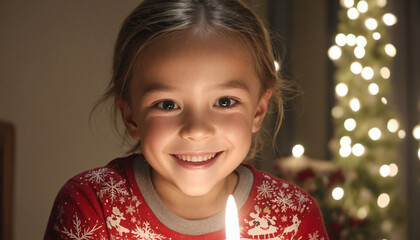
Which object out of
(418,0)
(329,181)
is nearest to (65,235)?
(329,181)

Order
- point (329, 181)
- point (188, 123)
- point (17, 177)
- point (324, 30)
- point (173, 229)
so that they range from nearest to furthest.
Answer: point (188, 123) → point (173, 229) → point (17, 177) → point (329, 181) → point (324, 30)

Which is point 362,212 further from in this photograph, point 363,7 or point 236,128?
point 236,128

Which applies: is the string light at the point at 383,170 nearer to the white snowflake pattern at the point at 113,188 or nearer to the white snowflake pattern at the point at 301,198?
the white snowflake pattern at the point at 301,198

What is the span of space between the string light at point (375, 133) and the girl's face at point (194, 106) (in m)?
1.87

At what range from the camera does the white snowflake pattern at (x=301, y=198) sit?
3.54 ft

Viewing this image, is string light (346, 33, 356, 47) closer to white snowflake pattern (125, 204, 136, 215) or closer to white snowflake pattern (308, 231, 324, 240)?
white snowflake pattern (308, 231, 324, 240)

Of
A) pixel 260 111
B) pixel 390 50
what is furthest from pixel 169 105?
pixel 390 50

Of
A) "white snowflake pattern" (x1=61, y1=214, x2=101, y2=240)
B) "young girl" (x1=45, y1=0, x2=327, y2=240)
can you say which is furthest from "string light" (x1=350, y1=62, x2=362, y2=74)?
"white snowflake pattern" (x1=61, y1=214, x2=101, y2=240)

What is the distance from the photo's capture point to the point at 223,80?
92 centimetres

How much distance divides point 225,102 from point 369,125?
194cm

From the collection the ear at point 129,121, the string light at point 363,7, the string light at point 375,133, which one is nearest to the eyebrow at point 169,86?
the ear at point 129,121

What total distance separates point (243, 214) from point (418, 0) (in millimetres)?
2280

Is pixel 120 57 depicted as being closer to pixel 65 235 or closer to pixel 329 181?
pixel 65 235

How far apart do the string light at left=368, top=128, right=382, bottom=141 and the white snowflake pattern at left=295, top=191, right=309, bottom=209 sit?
1724 mm
